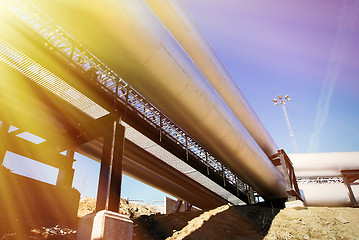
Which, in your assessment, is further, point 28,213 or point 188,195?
point 188,195

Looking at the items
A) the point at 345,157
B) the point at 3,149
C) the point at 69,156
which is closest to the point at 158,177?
the point at 69,156

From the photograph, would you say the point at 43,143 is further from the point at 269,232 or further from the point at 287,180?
the point at 287,180

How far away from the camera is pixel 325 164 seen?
15344 millimetres

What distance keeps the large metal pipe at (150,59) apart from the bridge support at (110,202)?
127 centimetres

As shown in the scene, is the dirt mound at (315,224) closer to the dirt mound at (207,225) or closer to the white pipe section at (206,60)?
the dirt mound at (207,225)

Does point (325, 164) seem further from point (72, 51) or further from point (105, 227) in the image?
point (72, 51)

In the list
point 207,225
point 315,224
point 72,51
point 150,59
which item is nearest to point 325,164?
point 315,224

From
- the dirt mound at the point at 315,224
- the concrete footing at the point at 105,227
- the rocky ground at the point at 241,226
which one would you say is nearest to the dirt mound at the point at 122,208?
the rocky ground at the point at 241,226

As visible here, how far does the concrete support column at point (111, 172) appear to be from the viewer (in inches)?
196

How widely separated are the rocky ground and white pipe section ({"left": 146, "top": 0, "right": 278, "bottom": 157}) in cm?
411

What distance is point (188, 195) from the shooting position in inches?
543

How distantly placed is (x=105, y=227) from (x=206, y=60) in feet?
23.5

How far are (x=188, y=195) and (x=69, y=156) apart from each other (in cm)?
727

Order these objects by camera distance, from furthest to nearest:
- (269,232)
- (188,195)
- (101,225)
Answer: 1. (188,195)
2. (269,232)
3. (101,225)
